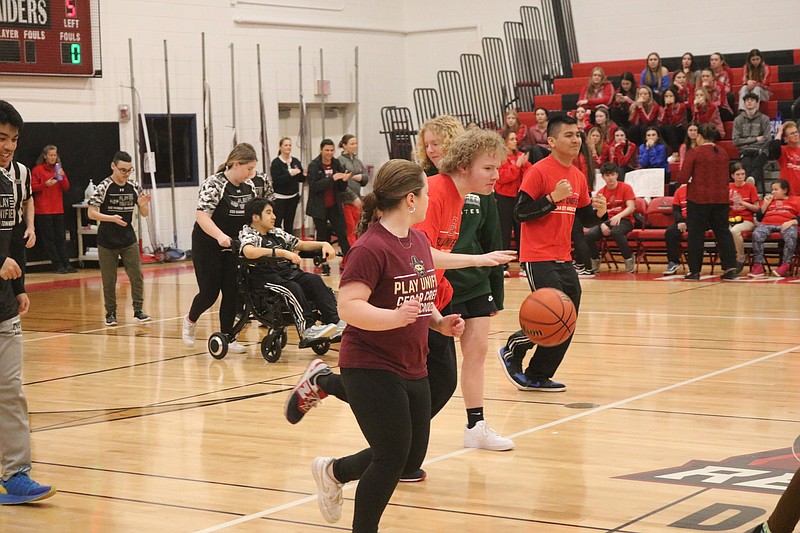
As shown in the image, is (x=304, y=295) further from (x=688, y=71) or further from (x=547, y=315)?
(x=688, y=71)

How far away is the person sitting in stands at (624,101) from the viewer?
1700 cm

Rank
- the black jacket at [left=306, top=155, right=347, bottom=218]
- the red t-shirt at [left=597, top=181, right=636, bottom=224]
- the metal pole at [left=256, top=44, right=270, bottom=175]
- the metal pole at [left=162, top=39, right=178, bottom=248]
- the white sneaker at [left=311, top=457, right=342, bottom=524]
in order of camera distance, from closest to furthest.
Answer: the white sneaker at [left=311, top=457, right=342, bottom=524]
the red t-shirt at [left=597, top=181, right=636, bottom=224]
the black jacket at [left=306, top=155, right=347, bottom=218]
the metal pole at [left=162, top=39, right=178, bottom=248]
the metal pole at [left=256, top=44, right=270, bottom=175]

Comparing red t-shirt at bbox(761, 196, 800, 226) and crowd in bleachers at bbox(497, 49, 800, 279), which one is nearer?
red t-shirt at bbox(761, 196, 800, 226)

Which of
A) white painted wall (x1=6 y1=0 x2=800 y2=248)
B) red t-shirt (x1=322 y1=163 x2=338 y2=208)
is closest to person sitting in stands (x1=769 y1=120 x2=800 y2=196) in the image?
white painted wall (x1=6 y1=0 x2=800 y2=248)

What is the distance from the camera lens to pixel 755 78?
1662cm

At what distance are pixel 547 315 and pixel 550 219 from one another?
1004mm

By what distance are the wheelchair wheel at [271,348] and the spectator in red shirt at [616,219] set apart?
6.88 meters

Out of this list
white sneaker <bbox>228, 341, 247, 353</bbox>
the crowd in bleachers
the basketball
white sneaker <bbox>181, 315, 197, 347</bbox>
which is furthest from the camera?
the crowd in bleachers

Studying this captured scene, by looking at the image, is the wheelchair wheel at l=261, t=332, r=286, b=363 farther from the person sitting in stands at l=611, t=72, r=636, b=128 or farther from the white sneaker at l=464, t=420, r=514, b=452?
the person sitting in stands at l=611, t=72, r=636, b=128

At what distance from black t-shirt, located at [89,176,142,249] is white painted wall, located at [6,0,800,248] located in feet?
18.8

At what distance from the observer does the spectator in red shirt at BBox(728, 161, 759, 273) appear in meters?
13.9

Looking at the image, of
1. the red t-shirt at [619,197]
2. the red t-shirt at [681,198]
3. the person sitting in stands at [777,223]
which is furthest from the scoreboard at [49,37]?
the person sitting in stands at [777,223]

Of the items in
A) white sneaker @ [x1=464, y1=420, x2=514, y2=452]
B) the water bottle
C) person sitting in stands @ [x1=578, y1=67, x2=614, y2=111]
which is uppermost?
person sitting in stands @ [x1=578, y1=67, x2=614, y2=111]

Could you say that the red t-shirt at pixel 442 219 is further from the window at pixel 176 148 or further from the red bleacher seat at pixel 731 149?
the window at pixel 176 148
